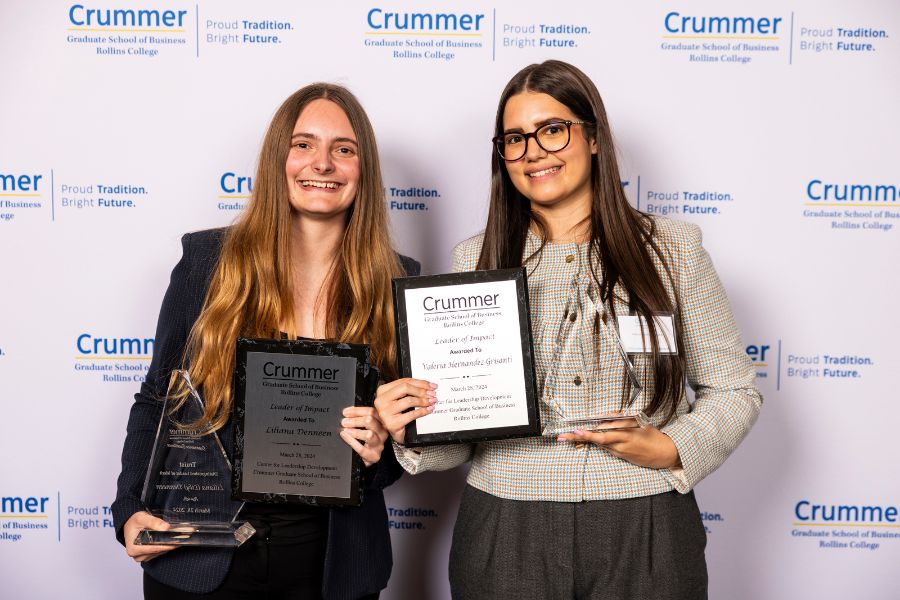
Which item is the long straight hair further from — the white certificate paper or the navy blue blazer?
the white certificate paper

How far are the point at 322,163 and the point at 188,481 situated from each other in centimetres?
82

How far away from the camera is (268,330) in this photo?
170cm

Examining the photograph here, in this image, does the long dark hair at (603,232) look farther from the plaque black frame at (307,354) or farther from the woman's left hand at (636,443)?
the plaque black frame at (307,354)

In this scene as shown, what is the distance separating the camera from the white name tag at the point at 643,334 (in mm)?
1464

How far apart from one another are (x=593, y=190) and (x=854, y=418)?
4.85 ft

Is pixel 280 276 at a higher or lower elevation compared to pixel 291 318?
higher

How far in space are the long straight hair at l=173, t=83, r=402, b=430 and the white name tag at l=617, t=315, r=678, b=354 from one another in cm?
58

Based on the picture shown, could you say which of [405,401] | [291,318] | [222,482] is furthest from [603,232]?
Result: [222,482]

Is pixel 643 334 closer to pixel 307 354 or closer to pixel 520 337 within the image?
pixel 520 337

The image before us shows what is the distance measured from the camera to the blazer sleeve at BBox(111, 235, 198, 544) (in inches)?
65.6

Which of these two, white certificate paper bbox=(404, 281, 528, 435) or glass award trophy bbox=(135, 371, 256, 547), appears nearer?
white certificate paper bbox=(404, 281, 528, 435)

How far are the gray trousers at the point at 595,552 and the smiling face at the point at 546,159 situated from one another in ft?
2.24

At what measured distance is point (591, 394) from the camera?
1478 mm

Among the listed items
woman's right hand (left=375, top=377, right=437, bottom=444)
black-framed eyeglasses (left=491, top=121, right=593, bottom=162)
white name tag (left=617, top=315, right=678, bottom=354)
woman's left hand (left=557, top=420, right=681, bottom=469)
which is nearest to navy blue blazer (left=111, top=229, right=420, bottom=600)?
woman's right hand (left=375, top=377, right=437, bottom=444)
